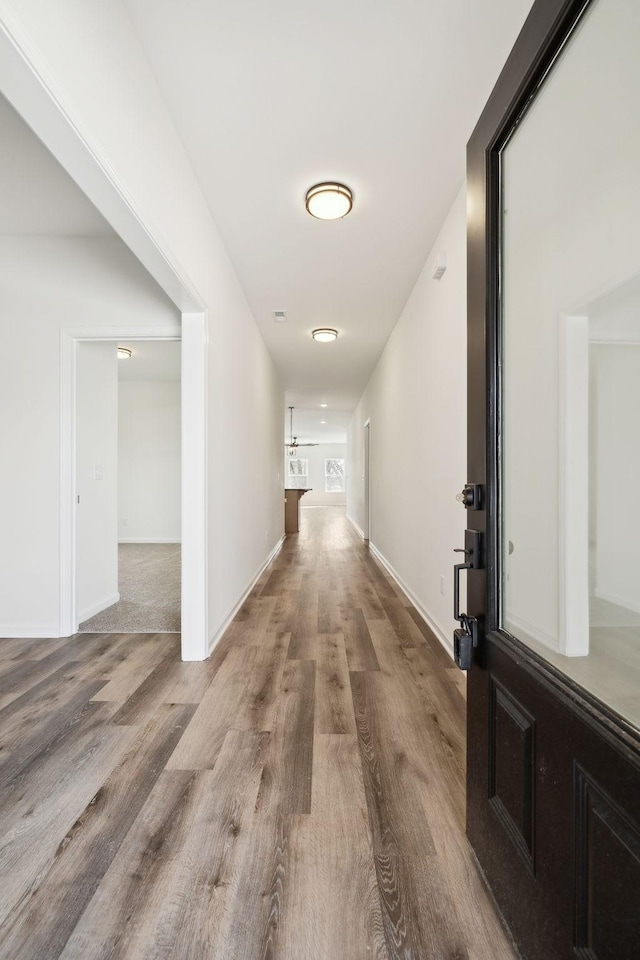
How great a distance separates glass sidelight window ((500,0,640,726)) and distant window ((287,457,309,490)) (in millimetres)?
17063

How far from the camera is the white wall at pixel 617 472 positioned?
0.73m

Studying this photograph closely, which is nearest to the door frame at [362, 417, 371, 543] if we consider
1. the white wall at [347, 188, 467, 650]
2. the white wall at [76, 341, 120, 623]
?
the white wall at [347, 188, 467, 650]

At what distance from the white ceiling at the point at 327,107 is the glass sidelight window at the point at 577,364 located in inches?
37.7

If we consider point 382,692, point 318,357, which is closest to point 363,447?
point 318,357

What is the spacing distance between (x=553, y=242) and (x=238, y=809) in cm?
179

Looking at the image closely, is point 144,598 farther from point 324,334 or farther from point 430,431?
point 324,334

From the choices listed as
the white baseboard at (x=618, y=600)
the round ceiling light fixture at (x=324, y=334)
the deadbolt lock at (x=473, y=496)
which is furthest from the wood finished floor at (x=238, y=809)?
the round ceiling light fixture at (x=324, y=334)

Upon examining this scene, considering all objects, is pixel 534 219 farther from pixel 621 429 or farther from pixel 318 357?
pixel 318 357

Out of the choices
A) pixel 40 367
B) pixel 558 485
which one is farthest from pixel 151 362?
pixel 558 485

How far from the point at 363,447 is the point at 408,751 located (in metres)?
6.95

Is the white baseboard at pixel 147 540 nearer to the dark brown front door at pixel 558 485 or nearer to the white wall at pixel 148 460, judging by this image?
the white wall at pixel 148 460

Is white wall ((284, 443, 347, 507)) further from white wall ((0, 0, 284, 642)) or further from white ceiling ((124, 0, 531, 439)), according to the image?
white ceiling ((124, 0, 531, 439))

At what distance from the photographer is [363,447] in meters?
8.53

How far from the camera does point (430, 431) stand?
10.9ft
